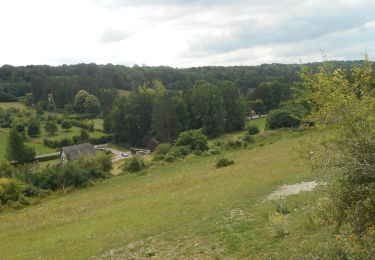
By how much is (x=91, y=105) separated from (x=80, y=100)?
19.0ft

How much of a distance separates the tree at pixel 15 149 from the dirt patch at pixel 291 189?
70.3 m

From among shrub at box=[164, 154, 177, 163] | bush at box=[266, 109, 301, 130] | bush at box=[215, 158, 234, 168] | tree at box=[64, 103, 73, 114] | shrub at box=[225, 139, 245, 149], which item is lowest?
shrub at box=[164, 154, 177, 163]

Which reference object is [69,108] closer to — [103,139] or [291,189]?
[103,139]

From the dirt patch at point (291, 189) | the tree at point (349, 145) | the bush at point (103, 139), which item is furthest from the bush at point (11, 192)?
the bush at point (103, 139)

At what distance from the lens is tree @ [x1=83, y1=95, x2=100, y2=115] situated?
13850 centimetres

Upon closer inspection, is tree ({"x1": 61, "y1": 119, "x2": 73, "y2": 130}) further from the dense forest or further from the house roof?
the house roof

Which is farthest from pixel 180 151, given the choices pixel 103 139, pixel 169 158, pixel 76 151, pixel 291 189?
pixel 103 139

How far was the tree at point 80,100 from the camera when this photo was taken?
142 metres

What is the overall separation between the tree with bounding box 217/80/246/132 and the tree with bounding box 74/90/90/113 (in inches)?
2200

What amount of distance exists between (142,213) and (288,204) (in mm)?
9860

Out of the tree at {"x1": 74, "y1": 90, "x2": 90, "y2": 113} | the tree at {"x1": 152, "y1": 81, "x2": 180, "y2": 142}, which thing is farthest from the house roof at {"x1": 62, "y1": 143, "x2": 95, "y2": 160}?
the tree at {"x1": 74, "y1": 90, "x2": 90, "y2": 113}

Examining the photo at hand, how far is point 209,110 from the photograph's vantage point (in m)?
102

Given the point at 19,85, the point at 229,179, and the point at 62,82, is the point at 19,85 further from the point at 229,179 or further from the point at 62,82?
the point at 229,179

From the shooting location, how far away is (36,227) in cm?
2902
